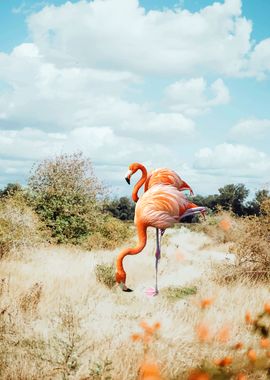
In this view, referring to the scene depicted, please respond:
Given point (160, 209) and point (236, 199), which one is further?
point (236, 199)

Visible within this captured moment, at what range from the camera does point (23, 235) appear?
13.0 meters

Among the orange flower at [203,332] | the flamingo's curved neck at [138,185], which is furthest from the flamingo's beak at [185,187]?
the orange flower at [203,332]

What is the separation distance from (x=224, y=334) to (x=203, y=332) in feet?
1.20

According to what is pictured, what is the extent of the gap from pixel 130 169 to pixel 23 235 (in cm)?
706

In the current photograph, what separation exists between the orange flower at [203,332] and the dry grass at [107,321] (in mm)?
A: 70

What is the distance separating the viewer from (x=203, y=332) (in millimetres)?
5461

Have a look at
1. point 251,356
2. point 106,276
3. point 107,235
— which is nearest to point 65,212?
point 107,235

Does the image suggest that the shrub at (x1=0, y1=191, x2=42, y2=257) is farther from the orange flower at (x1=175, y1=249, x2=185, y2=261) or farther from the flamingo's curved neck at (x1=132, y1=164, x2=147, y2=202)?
the flamingo's curved neck at (x1=132, y1=164, x2=147, y2=202)

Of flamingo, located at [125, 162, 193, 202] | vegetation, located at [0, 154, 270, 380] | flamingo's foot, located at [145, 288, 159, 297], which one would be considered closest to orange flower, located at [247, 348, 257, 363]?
vegetation, located at [0, 154, 270, 380]

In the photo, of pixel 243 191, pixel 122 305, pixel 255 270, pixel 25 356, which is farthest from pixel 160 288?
pixel 243 191

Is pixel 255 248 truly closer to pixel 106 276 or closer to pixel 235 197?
pixel 106 276

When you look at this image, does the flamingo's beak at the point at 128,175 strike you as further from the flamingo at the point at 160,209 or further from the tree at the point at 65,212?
the tree at the point at 65,212

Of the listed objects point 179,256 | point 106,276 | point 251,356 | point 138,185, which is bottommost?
point 179,256

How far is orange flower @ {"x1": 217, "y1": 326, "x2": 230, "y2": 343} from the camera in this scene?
18.1 feet
